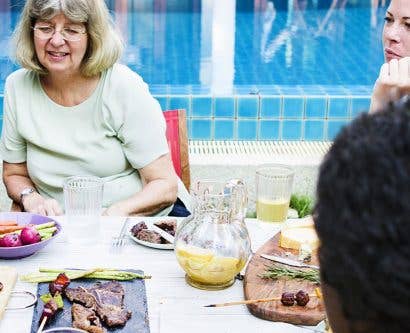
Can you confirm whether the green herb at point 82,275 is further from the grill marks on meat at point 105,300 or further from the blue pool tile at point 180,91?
the blue pool tile at point 180,91

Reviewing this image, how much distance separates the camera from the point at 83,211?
7.01 ft

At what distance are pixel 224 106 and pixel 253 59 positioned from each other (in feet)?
11.2

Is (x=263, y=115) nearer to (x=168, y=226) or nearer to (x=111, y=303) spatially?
(x=168, y=226)

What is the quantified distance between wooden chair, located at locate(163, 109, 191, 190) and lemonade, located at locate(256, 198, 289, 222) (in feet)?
2.97

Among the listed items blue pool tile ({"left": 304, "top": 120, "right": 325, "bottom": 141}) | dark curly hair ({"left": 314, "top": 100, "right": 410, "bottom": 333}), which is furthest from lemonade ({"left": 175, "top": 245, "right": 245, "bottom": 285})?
blue pool tile ({"left": 304, "top": 120, "right": 325, "bottom": 141})

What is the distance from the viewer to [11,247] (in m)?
1.93

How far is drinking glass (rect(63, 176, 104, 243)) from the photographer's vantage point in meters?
2.12

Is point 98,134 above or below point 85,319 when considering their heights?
above

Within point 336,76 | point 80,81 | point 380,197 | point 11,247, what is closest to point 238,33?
point 336,76

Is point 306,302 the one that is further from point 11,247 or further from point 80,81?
point 80,81

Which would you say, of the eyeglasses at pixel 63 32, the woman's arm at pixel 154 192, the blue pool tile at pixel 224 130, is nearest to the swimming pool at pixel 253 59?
the blue pool tile at pixel 224 130

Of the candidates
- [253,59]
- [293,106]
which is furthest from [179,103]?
[253,59]

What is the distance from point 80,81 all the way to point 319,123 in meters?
2.07

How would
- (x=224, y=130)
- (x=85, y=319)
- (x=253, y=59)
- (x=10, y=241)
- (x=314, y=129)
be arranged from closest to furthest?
(x=85, y=319)
(x=10, y=241)
(x=224, y=130)
(x=314, y=129)
(x=253, y=59)
